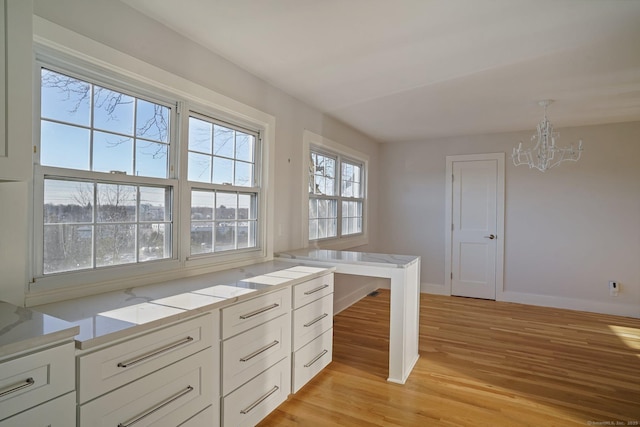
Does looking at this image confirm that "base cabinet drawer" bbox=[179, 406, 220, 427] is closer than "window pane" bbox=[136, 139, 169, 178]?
Yes

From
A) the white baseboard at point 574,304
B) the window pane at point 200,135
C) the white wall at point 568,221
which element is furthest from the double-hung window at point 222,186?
the white baseboard at point 574,304

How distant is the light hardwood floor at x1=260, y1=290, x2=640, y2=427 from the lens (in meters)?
2.16

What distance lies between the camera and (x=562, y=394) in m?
2.43

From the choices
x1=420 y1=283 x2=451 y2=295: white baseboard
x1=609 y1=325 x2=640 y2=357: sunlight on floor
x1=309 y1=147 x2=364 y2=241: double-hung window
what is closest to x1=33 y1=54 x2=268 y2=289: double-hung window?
x1=309 y1=147 x2=364 y2=241: double-hung window

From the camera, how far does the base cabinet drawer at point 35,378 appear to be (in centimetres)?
96

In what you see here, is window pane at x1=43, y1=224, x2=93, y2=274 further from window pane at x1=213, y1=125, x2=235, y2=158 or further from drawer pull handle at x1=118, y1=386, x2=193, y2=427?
window pane at x1=213, y1=125, x2=235, y2=158

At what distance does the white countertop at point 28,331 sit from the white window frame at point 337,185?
250 centimetres

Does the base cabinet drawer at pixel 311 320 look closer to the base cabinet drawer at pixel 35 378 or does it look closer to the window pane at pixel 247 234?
the window pane at pixel 247 234

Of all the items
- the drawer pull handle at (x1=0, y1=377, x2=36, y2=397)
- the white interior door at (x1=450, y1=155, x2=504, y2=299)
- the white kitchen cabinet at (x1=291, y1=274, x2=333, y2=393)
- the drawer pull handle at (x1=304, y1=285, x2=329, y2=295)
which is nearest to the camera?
the drawer pull handle at (x1=0, y1=377, x2=36, y2=397)

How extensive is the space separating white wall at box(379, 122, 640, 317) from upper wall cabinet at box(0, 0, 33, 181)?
197 inches

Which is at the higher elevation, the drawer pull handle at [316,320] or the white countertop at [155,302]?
the white countertop at [155,302]

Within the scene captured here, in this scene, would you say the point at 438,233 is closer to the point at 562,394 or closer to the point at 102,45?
the point at 562,394

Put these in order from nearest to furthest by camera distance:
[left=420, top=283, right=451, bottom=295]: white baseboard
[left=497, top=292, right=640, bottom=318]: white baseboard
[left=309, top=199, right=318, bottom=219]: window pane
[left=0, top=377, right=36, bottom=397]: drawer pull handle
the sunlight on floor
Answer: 1. [left=0, top=377, right=36, bottom=397]: drawer pull handle
2. the sunlight on floor
3. [left=309, top=199, right=318, bottom=219]: window pane
4. [left=497, top=292, right=640, bottom=318]: white baseboard
5. [left=420, top=283, right=451, bottom=295]: white baseboard

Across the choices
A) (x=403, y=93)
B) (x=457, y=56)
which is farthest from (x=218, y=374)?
(x=403, y=93)
